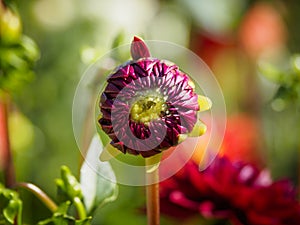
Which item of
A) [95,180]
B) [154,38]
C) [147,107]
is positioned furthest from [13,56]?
[154,38]

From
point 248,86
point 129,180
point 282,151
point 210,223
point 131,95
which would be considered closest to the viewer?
point 131,95

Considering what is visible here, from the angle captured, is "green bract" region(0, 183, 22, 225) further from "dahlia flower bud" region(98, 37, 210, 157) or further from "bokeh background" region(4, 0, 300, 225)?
"bokeh background" region(4, 0, 300, 225)

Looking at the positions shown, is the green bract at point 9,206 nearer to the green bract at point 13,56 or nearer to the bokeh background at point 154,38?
the green bract at point 13,56

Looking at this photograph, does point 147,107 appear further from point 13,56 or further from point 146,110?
point 13,56

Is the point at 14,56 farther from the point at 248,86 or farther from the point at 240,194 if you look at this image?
the point at 248,86

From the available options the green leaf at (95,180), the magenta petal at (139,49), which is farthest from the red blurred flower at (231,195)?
the magenta petal at (139,49)

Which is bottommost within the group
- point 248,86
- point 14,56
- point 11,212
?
point 11,212

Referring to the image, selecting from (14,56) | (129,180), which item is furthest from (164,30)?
(14,56)
